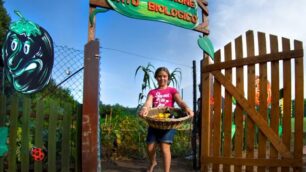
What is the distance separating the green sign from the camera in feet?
22.4

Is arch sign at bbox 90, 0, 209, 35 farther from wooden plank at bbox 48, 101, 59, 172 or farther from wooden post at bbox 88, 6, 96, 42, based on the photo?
wooden plank at bbox 48, 101, 59, 172

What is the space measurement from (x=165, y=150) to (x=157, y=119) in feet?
1.78

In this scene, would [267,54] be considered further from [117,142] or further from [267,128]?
[117,142]

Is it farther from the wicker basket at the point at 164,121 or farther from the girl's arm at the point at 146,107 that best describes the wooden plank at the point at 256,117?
the girl's arm at the point at 146,107

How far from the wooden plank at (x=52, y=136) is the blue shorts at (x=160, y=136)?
4.25 ft

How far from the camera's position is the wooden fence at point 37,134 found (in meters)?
6.02

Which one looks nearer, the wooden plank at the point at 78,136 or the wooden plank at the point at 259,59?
the wooden plank at the point at 259,59

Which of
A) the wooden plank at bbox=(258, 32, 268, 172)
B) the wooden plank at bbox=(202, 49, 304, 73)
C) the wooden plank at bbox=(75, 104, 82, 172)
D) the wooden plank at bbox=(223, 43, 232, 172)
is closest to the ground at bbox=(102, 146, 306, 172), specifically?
the wooden plank at bbox=(75, 104, 82, 172)

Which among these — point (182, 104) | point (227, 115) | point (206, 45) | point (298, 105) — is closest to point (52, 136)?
point (182, 104)

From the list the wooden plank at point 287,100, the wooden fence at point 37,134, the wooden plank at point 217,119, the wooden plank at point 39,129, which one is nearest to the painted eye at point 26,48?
the wooden fence at point 37,134

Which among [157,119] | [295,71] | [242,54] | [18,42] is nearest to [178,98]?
[157,119]

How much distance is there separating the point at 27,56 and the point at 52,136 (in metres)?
1.21

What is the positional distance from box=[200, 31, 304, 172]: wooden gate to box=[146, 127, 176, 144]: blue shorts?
0.82m

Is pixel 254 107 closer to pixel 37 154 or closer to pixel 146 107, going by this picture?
pixel 146 107
